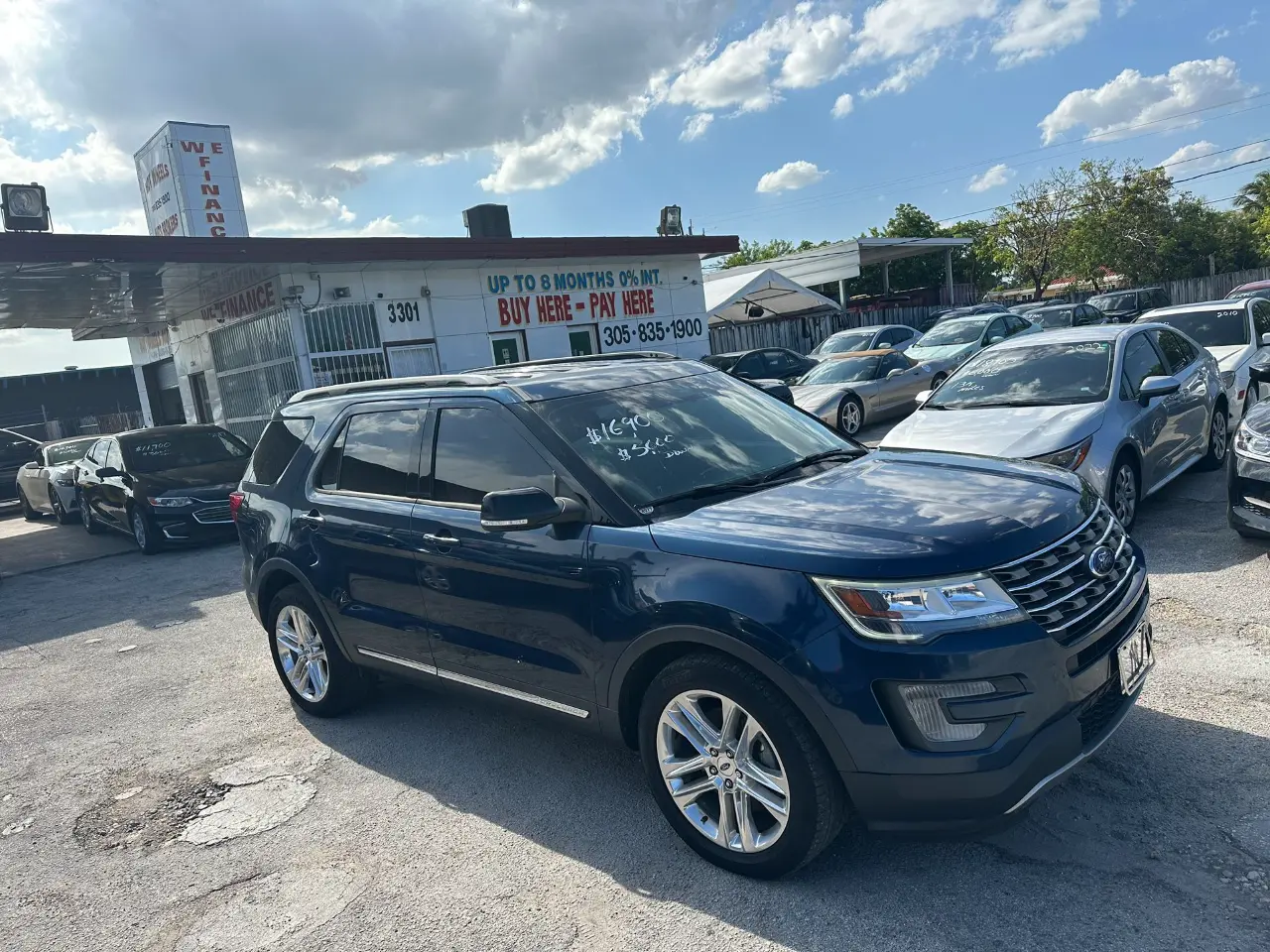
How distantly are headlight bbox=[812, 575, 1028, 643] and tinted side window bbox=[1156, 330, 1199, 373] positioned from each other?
20.4ft

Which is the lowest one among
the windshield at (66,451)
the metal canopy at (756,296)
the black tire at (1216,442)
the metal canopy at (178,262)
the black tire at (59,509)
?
the black tire at (1216,442)

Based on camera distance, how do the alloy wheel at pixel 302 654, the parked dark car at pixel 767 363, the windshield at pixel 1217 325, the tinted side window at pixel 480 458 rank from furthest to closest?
1. the parked dark car at pixel 767 363
2. the windshield at pixel 1217 325
3. the alloy wheel at pixel 302 654
4. the tinted side window at pixel 480 458

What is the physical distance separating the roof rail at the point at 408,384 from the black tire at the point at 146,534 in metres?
6.98

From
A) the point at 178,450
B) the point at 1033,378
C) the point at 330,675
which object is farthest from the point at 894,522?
the point at 178,450

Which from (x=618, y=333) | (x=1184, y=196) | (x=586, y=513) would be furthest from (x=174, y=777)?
(x=1184, y=196)

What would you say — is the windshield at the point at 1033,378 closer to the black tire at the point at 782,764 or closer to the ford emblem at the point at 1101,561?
the ford emblem at the point at 1101,561

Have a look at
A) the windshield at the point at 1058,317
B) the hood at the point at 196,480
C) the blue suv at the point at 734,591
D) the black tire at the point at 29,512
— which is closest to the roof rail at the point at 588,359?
the blue suv at the point at 734,591

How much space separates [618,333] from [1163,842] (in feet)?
53.4

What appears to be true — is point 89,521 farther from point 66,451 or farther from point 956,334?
point 956,334

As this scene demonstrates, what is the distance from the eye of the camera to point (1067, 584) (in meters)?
3.03

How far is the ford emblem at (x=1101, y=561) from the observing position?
3162mm

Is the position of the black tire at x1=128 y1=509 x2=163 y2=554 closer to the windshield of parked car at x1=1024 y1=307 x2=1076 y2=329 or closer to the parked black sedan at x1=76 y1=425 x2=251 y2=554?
the parked black sedan at x1=76 y1=425 x2=251 y2=554

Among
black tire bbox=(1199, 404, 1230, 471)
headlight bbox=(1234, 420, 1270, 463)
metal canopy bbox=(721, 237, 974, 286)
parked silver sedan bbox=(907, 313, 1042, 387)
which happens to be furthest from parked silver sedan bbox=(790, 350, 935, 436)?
metal canopy bbox=(721, 237, 974, 286)

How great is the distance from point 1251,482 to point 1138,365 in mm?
1946
